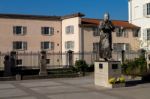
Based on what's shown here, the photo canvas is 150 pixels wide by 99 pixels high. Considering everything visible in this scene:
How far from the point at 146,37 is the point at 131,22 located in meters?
4.84

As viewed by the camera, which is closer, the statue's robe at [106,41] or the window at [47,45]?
the statue's robe at [106,41]

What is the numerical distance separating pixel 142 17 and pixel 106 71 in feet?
84.6

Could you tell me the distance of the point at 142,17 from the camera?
141ft

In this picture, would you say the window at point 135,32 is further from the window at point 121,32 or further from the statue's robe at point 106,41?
the statue's robe at point 106,41

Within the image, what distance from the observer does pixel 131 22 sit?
153 ft

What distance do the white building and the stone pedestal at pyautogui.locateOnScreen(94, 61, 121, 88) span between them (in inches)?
892

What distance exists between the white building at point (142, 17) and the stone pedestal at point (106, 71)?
892 inches

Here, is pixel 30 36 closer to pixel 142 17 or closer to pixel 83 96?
pixel 142 17

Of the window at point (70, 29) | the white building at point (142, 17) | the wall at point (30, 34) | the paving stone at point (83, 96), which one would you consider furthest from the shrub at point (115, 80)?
the wall at point (30, 34)

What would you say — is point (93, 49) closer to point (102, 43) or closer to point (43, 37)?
point (43, 37)

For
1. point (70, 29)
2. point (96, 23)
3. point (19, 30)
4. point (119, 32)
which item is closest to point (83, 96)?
point (70, 29)

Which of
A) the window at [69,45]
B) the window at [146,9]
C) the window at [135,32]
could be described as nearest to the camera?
the window at [146,9]

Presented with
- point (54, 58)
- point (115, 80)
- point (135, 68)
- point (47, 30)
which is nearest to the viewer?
point (115, 80)

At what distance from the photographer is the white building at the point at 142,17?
41719mm
